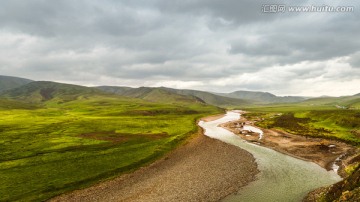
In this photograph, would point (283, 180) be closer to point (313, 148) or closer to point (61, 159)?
point (313, 148)

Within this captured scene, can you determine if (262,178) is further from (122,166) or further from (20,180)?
(20,180)

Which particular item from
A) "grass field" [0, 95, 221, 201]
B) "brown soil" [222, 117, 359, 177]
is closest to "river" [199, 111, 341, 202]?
"brown soil" [222, 117, 359, 177]

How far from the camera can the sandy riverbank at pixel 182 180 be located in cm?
4444

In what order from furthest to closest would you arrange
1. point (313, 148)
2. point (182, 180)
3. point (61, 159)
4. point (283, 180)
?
point (313, 148)
point (61, 159)
point (182, 180)
point (283, 180)

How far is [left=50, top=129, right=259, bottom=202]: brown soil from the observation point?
44.4 metres

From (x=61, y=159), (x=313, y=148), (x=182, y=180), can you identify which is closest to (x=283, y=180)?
(x=182, y=180)

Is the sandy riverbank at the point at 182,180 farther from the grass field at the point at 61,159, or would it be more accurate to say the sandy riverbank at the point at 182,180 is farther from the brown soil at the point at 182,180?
the grass field at the point at 61,159

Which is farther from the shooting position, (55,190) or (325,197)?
(55,190)

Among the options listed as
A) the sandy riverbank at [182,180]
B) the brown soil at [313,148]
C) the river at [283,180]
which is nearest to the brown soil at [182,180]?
the sandy riverbank at [182,180]

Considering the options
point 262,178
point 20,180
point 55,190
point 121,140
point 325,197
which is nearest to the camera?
point 325,197

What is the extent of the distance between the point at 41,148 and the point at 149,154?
106ft

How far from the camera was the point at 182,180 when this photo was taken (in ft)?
169

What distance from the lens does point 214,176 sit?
177 feet

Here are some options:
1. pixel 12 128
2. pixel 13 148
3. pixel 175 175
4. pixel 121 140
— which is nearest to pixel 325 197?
pixel 175 175
